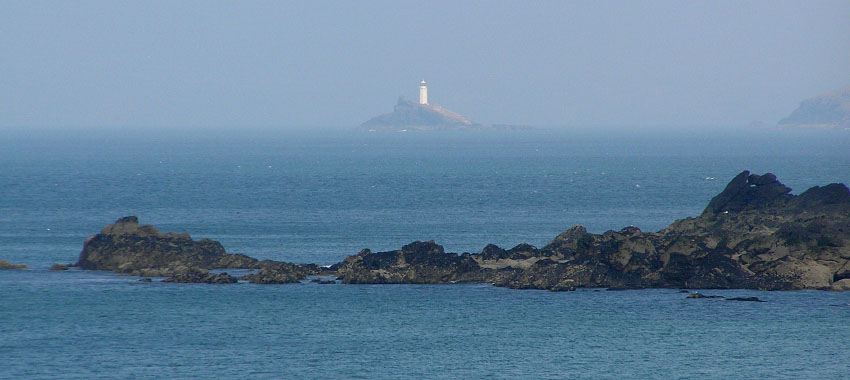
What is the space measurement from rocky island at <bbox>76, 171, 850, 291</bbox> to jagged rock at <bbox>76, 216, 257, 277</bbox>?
61 millimetres

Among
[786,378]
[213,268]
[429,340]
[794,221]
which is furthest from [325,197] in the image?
[786,378]

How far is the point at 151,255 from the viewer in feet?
209

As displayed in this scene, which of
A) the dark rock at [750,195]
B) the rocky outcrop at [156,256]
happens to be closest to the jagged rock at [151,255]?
the rocky outcrop at [156,256]

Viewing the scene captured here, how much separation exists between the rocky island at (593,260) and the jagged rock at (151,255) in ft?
0.20

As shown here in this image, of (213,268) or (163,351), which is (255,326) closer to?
(163,351)

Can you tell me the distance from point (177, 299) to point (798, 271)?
1296 inches

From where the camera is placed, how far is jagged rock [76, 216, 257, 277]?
62.9m

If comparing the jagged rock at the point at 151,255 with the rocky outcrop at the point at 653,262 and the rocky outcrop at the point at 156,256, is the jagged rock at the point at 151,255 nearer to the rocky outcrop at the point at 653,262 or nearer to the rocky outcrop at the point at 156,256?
the rocky outcrop at the point at 156,256

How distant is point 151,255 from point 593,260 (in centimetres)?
2661

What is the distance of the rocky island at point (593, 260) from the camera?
56844 mm

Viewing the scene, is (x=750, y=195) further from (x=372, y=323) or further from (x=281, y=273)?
(x=372, y=323)

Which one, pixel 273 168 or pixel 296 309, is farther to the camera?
pixel 273 168

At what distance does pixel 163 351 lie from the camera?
145 feet

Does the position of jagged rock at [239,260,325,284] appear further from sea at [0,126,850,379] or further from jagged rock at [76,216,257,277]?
jagged rock at [76,216,257,277]
